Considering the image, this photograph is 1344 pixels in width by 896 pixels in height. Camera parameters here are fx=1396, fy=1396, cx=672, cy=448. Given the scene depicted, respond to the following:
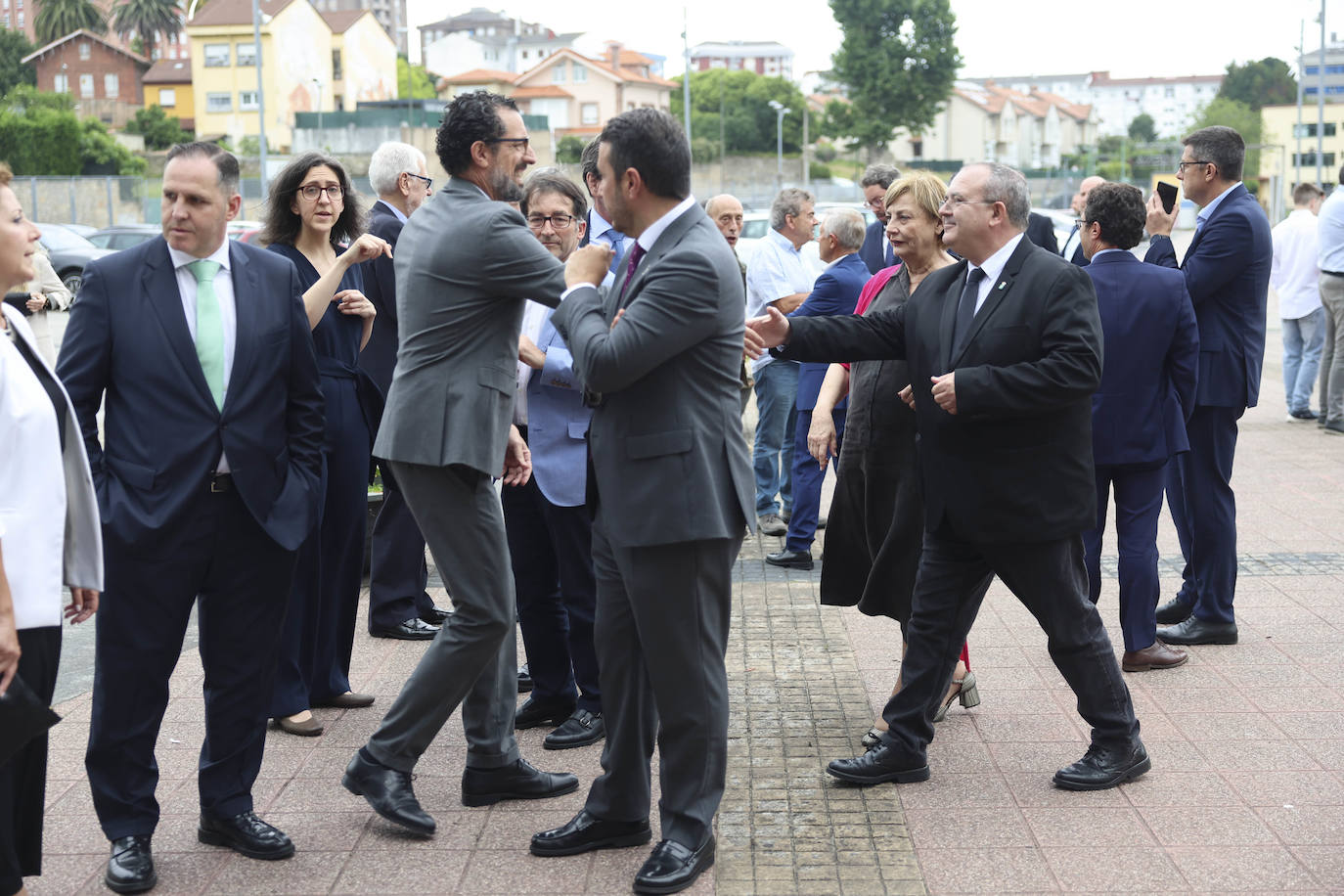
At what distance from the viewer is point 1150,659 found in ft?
19.1

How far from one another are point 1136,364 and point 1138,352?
5 centimetres

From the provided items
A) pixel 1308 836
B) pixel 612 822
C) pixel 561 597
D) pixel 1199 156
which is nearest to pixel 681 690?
pixel 612 822

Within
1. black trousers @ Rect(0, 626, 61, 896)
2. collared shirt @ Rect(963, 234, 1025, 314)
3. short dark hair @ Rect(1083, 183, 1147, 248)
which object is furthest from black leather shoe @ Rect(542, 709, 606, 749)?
short dark hair @ Rect(1083, 183, 1147, 248)

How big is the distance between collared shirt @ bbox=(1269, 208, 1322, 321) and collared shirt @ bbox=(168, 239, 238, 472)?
1124cm

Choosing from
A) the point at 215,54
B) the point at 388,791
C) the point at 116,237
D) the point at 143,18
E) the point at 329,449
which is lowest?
the point at 388,791

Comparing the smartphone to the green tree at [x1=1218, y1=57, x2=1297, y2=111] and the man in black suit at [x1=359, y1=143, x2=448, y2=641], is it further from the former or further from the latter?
the green tree at [x1=1218, y1=57, x2=1297, y2=111]

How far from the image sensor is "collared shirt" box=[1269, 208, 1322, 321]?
13.0 metres

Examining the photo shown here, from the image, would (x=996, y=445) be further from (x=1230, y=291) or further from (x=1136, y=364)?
(x=1230, y=291)

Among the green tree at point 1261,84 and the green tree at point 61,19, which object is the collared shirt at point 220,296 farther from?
the green tree at point 1261,84

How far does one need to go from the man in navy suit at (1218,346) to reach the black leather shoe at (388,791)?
3.59 m

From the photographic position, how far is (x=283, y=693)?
5199mm

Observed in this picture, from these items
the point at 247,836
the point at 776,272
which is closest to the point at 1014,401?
the point at 247,836

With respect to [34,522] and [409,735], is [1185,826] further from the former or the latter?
[34,522]

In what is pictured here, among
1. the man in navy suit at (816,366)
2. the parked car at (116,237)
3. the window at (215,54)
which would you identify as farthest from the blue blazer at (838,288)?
the window at (215,54)
